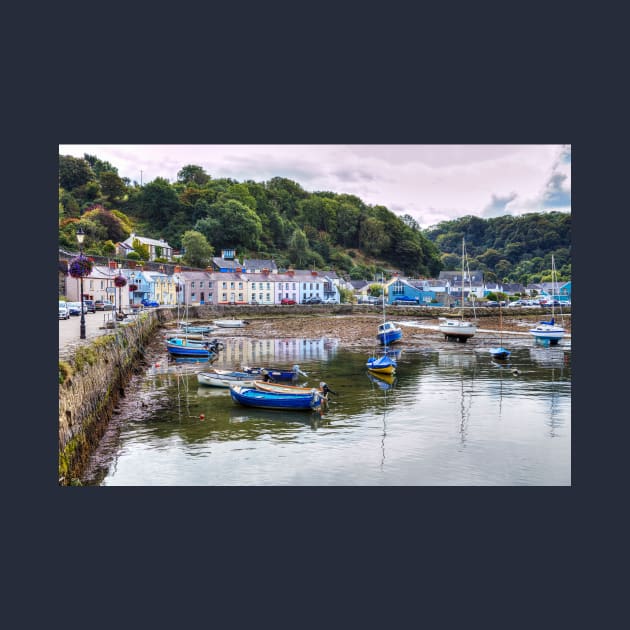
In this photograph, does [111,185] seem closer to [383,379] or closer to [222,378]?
[222,378]

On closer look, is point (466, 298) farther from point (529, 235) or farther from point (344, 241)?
point (344, 241)

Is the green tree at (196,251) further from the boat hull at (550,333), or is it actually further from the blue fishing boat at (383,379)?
the blue fishing boat at (383,379)

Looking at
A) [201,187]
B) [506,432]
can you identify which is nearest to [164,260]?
[201,187]

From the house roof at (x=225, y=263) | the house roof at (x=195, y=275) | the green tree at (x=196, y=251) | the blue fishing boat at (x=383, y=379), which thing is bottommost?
the blue fishing boat at (x=383, y=379)

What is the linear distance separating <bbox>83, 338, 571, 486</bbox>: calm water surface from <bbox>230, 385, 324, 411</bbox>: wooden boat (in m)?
0.24

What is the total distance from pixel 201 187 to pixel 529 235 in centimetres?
4931

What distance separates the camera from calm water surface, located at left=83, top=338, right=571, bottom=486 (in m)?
11.6

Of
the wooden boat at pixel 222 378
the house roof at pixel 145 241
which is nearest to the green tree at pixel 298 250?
the house roof at pixel 145 241

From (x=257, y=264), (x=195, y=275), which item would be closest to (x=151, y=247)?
(x=195, y=275)

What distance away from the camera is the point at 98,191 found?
78.4 meters

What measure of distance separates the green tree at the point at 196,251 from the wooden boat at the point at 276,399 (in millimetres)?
52030

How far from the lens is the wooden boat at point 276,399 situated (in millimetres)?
17062

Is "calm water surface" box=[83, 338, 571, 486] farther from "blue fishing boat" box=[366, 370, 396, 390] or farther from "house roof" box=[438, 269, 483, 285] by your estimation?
"house roof" box=[438, 269, 483, 285]

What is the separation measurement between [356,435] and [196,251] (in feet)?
185
